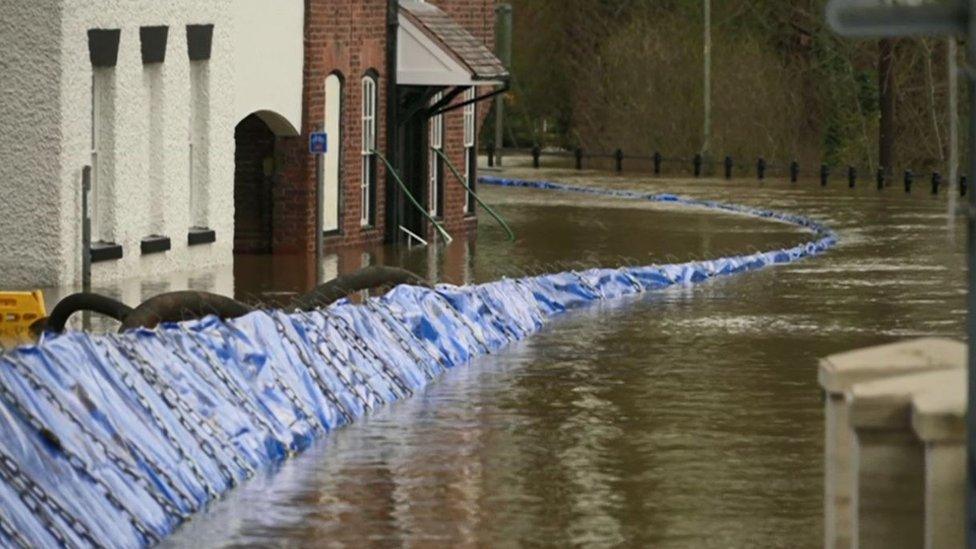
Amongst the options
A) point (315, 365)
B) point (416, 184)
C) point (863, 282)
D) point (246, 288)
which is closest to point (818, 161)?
point (416, 184)

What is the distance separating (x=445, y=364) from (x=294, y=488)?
19.9 ft

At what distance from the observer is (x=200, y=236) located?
1152 inches

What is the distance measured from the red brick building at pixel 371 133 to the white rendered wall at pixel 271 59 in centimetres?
22

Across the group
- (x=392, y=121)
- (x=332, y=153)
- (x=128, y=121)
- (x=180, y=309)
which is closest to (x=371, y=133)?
(x=392, y=121)

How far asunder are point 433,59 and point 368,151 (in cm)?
146

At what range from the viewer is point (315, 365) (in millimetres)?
17922

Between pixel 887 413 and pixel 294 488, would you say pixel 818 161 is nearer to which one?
pixel 294 488

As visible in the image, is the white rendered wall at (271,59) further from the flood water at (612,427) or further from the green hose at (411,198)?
the green hose at (411,198)

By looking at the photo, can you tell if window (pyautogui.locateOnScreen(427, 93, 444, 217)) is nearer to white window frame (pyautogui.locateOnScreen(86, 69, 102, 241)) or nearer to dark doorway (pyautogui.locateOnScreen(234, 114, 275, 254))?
dark doorway (pyautogui.locateOnScreen(234, 114, 275, 254))

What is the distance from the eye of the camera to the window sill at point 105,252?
26422mm

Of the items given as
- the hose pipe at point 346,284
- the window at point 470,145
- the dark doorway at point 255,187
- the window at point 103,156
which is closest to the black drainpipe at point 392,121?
the dark doorway at point 255,187

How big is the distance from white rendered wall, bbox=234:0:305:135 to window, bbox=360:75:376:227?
95.9 inches

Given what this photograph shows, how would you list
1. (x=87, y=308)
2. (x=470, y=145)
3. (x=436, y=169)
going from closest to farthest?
(x=87, y=308) < (x=436, y=169) < (x=470, y=145)

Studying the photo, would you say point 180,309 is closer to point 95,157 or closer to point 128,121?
point 95,157
